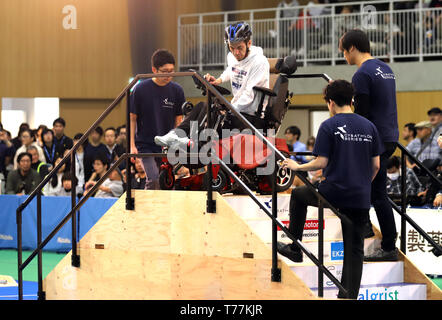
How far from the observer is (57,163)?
13.2m

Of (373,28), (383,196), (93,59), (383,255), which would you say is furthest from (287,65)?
(93,59)

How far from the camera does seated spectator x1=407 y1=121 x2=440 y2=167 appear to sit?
1109 cm

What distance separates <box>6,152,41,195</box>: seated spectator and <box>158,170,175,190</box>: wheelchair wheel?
6.92 meters

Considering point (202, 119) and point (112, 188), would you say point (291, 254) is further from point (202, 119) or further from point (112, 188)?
point (112, 188)

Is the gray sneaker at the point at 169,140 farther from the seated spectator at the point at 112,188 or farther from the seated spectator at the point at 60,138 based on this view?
the seated spectator at the point at 60,138

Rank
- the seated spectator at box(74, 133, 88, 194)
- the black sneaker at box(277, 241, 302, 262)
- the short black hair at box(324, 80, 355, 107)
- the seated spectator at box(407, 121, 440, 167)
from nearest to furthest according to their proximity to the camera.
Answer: the short black hair at box(324, 80, 355, 107)
the black sneaker at box(277, 241, 302, 262)
the seated spectator at box(407, 121, 440, 167)
the seated spectator at box(74, 133, 88, 194)

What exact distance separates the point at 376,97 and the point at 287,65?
1.43 meters

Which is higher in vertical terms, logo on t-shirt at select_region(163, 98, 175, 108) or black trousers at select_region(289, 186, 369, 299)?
logo on t-shirt at select_region(163, 98, 175, 108)

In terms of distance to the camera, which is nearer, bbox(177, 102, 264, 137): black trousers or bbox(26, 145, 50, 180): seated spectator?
bbox(177, 102, 264, 137): black trousers

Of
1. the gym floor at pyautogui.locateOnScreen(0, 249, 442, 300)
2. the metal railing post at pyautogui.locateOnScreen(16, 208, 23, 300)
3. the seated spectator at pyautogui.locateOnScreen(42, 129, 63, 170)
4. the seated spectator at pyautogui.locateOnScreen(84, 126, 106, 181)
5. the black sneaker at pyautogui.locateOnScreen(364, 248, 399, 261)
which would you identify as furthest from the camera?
the seated spectator at pyautogui.locateOnScreen(42, 129, 63, 170)

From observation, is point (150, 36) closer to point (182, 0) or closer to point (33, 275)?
point (182, 0)

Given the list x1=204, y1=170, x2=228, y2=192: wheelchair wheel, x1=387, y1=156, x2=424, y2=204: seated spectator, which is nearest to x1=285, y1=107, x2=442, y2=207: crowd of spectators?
x1=387, y1=156, x2=424, y2=204: seated spectator

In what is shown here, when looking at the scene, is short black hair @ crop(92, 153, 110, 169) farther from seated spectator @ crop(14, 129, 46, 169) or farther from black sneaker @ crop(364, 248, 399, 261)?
black sneaker @ crop(364, 248, 399, 261)
